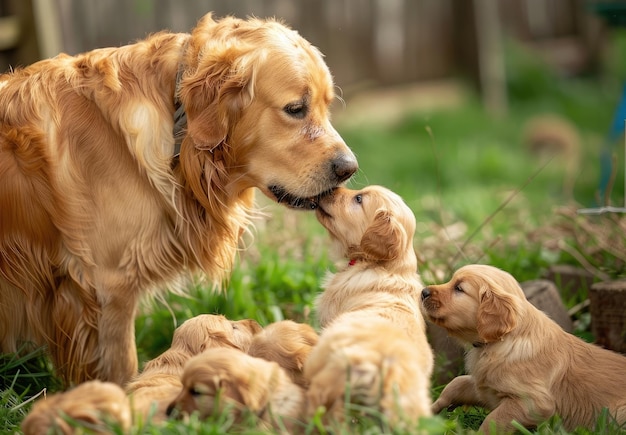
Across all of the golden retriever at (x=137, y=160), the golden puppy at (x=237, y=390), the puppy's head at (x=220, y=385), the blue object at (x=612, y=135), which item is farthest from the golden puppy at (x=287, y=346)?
the blue object at (x=612, y=135)

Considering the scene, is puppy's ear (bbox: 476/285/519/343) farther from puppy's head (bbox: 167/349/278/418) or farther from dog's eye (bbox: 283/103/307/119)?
dog's eye (bbox: 283/103/307/119)

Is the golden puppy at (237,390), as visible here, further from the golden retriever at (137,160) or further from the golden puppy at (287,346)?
the golden retriever at (137,160)

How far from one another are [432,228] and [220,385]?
3487 millimetres

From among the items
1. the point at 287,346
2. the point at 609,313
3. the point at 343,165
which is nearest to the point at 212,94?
the point at 343,165

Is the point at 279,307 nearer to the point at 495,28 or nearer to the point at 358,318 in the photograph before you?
the point at 358,318

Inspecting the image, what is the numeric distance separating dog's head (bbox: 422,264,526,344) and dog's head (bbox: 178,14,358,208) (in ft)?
2.25

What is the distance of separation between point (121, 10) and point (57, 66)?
451 cm

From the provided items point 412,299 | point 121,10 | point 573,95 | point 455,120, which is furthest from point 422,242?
point 573,95

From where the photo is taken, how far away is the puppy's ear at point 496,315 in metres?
3.60

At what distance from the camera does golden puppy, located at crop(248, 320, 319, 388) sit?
11.4 ft

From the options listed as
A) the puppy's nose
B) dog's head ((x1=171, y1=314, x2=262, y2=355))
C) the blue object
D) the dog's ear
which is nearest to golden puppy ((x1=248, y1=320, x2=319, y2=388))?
dog's head ((x1=171, y1=314, x2=262, y2=355))

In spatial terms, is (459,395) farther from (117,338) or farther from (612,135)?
(612,135)

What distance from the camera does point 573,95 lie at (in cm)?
1294

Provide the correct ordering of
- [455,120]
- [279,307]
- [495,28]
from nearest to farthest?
[279,307], [455,120], [495,28]
